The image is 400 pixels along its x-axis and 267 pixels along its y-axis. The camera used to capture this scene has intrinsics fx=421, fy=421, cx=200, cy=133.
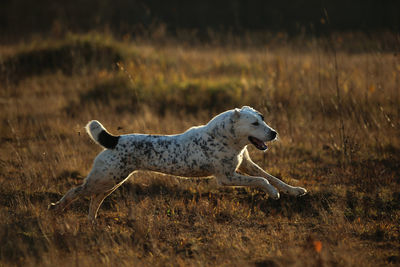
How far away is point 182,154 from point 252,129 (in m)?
1.01

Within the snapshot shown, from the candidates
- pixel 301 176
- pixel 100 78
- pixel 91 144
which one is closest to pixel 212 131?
pixel 301 176

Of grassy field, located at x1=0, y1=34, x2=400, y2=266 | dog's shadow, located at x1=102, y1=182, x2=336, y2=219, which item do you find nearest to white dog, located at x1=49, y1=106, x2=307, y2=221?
grassy field, located at x1=0, y1=34, x2=400, y2=266

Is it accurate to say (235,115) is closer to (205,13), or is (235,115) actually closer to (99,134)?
(99,134)

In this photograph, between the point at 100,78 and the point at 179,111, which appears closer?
the point at 179,111

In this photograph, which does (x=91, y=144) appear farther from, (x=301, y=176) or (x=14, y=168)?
(x=301, y=176)

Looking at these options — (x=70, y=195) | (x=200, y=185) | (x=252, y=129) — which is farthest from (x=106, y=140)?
(x=200, y=185)

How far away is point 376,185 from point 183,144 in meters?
3.35

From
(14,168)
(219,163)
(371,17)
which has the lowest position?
(14,168)

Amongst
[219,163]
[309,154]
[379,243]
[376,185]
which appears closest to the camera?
[379,243]

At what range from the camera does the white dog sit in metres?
5.66

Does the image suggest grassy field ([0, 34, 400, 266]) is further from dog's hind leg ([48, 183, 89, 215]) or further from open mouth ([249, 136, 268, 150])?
open mouth ([249, 136, 268, 150])

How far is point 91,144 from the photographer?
29.2ft

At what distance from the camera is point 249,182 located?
220 inches

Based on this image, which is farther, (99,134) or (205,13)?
(205,13)
